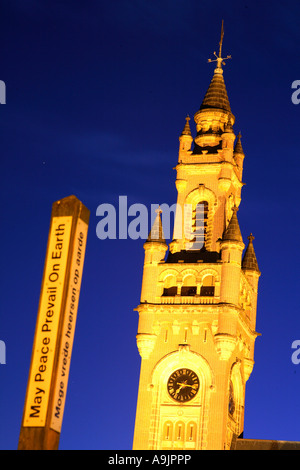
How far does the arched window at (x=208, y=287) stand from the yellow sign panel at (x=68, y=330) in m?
55.4

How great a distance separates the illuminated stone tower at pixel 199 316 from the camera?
98.1 meters

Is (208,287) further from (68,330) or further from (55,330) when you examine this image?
(55,330)

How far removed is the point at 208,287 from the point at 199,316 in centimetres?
356

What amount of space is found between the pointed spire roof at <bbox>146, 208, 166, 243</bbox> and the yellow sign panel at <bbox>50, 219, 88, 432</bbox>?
56427 mm

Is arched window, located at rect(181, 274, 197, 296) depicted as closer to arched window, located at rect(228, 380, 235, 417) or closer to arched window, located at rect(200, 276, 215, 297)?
arched window, located at rect(200, 276, 215, 297)

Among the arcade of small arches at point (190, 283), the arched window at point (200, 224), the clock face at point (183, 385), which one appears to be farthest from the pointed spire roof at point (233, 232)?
the clock face at point (183, 385)

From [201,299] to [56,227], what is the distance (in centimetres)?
5469

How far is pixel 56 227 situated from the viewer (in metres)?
47.1

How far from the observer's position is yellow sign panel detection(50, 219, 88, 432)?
44531 millimetres

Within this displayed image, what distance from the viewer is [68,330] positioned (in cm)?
4550

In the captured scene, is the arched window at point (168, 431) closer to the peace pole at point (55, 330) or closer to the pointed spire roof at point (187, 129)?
the pointed spire roof at point (187, 129)

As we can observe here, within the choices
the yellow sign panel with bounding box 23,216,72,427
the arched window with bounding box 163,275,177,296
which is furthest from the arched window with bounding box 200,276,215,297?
the yellow sign panel with bounding box 23,216,72,427
